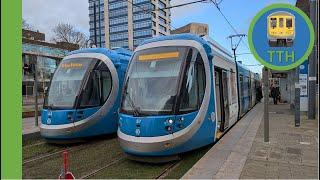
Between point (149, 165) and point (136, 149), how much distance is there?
0.73 metres

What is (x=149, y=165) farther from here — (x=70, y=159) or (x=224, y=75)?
(x=224, y=75)

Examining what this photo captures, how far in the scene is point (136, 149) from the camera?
29.9 ft

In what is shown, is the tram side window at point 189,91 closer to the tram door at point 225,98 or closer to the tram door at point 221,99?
the tram door at point 221,99

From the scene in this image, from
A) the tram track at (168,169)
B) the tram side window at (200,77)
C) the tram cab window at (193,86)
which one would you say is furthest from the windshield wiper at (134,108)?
the tram side window at (200,77)

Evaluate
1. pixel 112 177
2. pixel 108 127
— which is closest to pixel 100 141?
pixel 108 127

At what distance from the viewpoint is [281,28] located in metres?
7.95

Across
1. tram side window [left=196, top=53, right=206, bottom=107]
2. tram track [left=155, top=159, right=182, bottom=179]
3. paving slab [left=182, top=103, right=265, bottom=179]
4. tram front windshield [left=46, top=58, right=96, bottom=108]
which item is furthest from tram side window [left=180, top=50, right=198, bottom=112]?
tram front windshield [left=46, top=58, right=96, bottom=108]

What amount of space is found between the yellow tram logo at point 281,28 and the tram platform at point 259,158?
7.78ft

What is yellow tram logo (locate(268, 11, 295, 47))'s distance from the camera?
7.62 m

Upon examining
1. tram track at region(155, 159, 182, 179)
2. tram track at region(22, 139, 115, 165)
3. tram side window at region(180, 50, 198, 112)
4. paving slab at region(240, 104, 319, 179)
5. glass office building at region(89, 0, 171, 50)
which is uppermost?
glass office building at region(89, 0, 171, 50)

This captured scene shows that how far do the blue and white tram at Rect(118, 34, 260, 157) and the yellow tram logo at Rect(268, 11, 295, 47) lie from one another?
2307 millimetres

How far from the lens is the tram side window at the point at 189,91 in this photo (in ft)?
31.1

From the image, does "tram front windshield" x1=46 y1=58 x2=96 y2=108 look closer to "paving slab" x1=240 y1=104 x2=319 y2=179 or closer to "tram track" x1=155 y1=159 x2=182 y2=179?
"tram track" x1=155 y1=159 x2=182 y2=179

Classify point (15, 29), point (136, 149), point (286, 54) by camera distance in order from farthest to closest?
point (136, 149) < point (286, 54) < point (15, 29)
